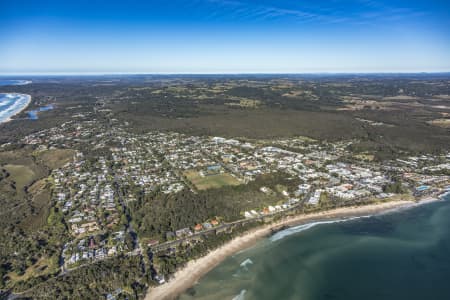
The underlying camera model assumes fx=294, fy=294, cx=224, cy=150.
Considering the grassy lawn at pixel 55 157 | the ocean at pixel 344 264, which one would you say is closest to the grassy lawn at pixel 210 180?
the ocean at pixel 344 264

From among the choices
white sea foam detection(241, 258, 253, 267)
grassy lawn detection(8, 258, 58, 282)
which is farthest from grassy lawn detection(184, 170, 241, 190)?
grassy lawn detection(8, 258, 58, 282)

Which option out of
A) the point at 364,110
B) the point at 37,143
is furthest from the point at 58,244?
the point at 364,110

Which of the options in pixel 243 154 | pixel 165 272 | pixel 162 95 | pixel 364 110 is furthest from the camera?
pixel 162 95

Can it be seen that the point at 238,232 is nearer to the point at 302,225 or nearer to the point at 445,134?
the point at 302,225

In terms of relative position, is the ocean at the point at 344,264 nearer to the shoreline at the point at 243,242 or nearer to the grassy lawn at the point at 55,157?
the shoreline at the point at 243,242

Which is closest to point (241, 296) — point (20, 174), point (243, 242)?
point (243, 242)
